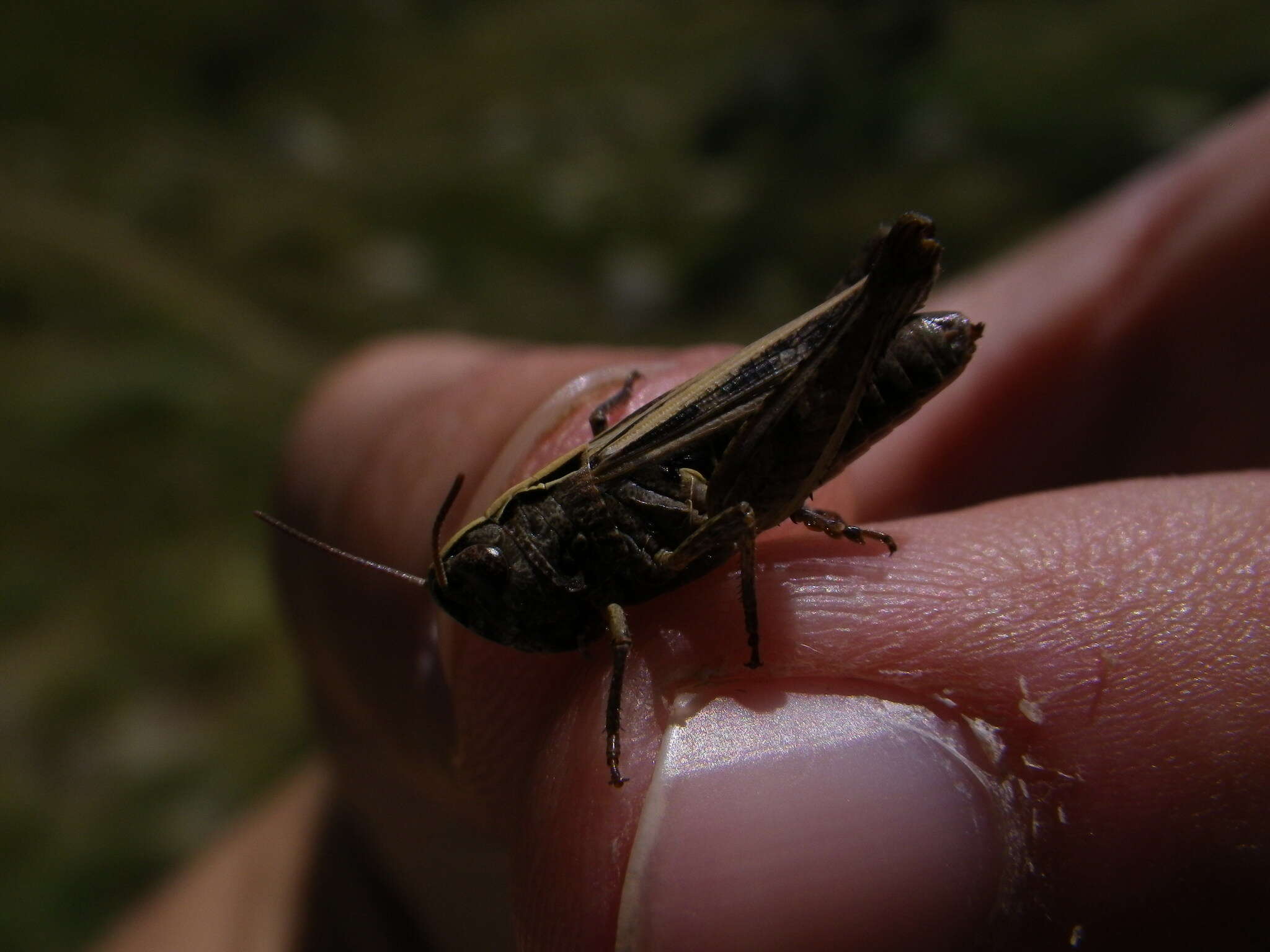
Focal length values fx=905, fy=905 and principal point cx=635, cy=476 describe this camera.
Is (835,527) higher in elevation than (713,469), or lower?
lower

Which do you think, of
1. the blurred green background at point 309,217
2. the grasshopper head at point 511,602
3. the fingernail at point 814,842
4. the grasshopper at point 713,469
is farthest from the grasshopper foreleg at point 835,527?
the blurred green background at point 309,217

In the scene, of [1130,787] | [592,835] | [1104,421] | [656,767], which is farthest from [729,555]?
[1104,421]

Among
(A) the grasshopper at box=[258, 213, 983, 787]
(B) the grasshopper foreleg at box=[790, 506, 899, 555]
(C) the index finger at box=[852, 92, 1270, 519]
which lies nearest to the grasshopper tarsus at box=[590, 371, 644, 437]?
(A) the grasshopper at box=[258, 213, 983, 787]

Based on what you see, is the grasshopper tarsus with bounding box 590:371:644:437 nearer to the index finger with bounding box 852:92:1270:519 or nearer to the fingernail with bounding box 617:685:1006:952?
the fingernail with bounding box 617:685:1006:952

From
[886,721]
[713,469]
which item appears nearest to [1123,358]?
[713,469]

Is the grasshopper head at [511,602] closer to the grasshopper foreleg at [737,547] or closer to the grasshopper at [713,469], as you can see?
the grasshopper at [713,469]

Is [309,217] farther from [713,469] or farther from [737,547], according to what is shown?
[737,547]

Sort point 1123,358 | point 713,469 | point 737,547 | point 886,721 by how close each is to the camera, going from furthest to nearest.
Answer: point 1123,358 < point 713,469 < point 737,547 < point 886,721

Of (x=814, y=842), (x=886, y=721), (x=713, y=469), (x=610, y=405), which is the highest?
(x=610, y=405)

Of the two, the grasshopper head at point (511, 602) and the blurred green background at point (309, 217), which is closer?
the grasshopper head at point (511, 602)
